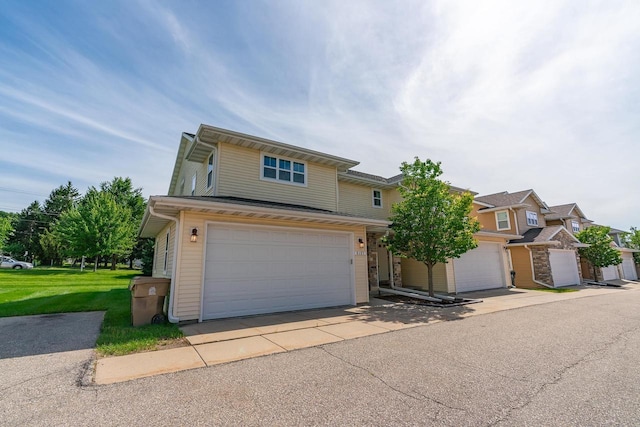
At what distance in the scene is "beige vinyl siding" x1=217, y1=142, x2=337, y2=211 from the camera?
9.60 metres

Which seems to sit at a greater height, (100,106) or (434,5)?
(434,5)

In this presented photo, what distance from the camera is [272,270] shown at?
27.4 ft

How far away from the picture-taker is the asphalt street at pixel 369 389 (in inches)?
110

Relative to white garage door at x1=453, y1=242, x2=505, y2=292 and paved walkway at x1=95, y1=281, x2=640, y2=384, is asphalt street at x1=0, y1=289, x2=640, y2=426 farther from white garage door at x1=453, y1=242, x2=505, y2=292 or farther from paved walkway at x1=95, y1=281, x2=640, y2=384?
white garage door at x1=453, y1=242, x2=505, y2=292

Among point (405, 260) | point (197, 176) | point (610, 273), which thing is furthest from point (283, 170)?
point (610, 273)

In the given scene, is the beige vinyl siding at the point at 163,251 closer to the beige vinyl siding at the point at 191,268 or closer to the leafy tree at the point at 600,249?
the beige vinyl siding at the point at 191,268

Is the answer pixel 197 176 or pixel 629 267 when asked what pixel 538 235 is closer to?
pixel 629 267

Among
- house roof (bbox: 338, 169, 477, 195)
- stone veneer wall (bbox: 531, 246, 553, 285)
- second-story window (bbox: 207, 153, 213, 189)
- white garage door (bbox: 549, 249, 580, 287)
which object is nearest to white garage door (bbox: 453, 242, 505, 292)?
stone veneer wall (bbox: 531, 246, 553, 285)

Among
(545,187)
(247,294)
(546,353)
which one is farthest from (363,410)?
(545,187)

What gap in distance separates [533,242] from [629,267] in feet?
70.2

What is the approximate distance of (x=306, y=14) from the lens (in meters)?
7.67

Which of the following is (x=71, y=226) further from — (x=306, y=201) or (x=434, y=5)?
(x=434, y=5)

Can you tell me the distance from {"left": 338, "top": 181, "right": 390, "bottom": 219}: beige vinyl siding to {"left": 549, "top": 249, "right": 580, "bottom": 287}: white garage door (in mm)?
11163

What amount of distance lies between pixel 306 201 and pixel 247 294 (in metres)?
4.38
